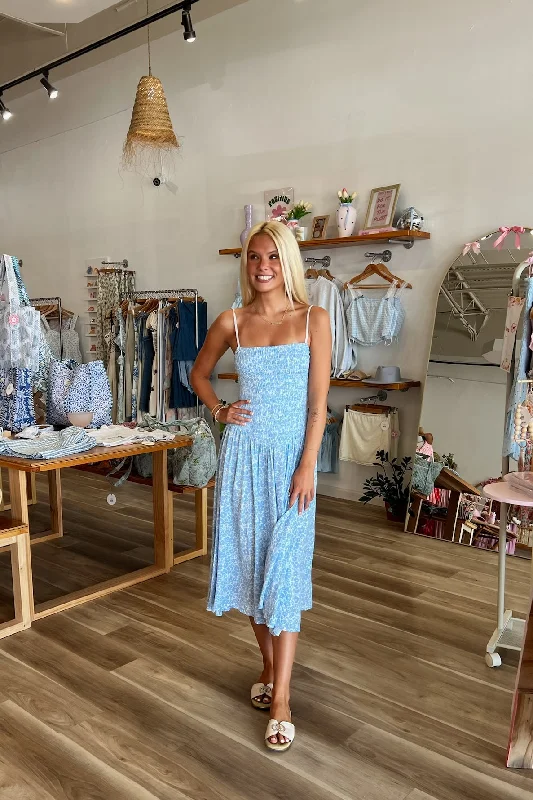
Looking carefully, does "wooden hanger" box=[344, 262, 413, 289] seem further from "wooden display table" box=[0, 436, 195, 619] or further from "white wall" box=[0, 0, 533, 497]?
"wooden display table" box=[0, 436, 195, 619]

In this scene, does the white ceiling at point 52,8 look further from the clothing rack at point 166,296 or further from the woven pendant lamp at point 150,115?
the clothing rack at point 166,296

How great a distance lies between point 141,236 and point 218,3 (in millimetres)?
2132

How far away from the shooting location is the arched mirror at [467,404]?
13.6ft

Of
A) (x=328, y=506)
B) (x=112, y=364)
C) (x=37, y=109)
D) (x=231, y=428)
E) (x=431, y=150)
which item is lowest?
(x=328, y=506)

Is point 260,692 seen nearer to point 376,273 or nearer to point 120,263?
point 376,273

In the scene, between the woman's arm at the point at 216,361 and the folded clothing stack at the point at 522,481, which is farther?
the folded clothing stack at the point at 522,481

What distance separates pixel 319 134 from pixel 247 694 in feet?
13.5

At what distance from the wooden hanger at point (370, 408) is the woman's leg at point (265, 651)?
269 centimetres

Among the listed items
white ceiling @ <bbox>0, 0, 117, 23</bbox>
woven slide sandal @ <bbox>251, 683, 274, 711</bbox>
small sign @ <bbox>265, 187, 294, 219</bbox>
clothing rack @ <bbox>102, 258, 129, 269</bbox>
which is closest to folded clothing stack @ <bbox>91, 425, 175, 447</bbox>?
woven slide sandal @ <bbox>251, 683, 274, 711</bbox>

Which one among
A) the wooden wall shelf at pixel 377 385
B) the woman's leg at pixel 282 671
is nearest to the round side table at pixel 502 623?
the woman's leg at pixel 282 671

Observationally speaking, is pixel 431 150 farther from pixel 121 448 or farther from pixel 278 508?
pixel 278 508

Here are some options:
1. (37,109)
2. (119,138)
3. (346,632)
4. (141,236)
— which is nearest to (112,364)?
(141,236)

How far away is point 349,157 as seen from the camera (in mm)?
4926

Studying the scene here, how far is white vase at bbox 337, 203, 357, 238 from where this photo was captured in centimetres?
480
